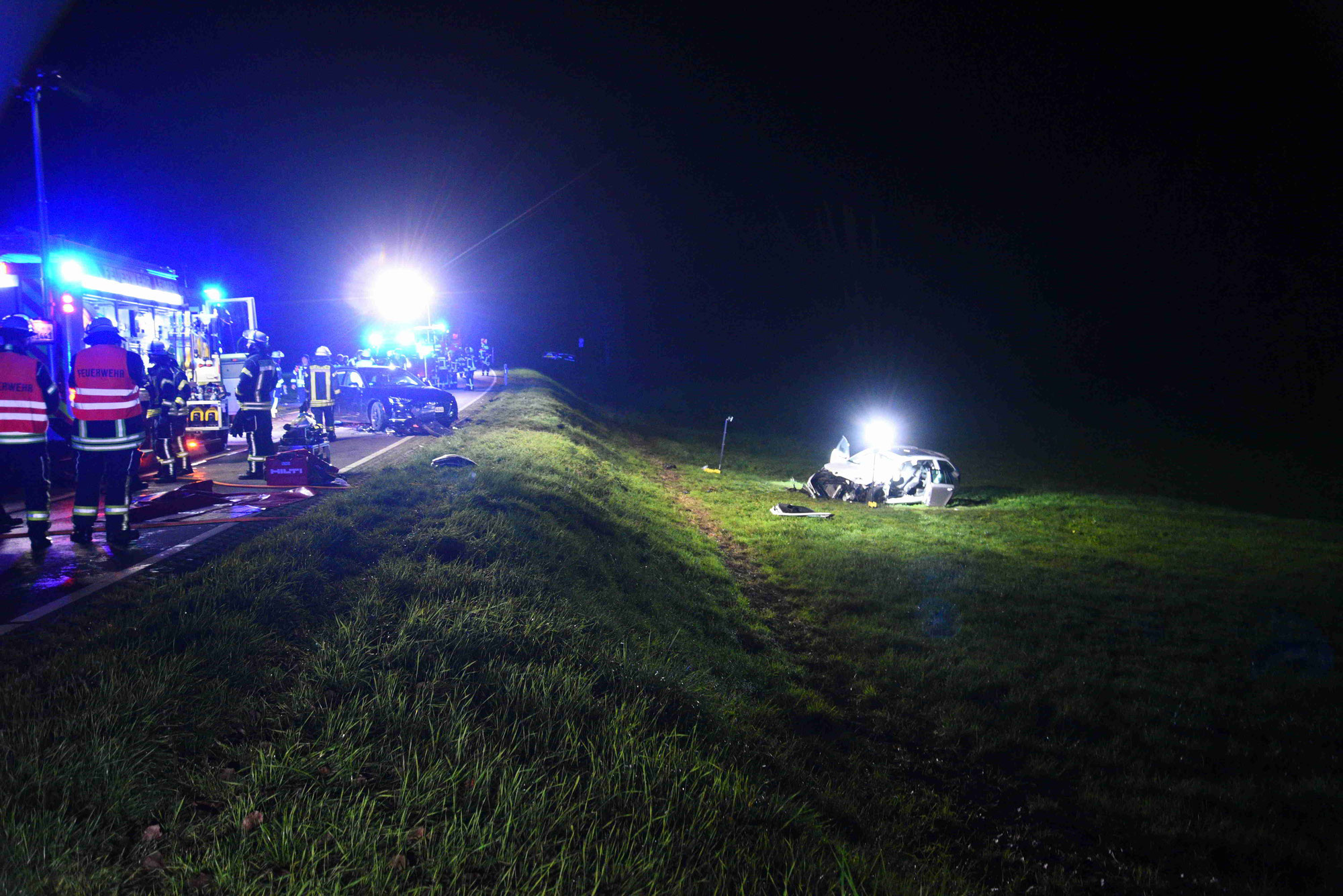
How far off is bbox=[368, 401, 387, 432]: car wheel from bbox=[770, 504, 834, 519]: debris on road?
33.8ft

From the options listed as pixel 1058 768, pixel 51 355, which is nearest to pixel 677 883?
pixel 1058 768

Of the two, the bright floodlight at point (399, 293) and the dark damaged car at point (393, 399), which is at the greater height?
the bright floodlight at point (399, 293)

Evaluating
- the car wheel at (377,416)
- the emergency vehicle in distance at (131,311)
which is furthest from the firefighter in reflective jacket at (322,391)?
the car wheel at (377,416)

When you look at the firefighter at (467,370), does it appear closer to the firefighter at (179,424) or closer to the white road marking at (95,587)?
the firefighter at (179,424)

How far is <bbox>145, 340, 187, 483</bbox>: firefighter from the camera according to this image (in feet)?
29.2

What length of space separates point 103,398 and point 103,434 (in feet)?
1.18

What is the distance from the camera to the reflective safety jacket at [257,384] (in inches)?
413

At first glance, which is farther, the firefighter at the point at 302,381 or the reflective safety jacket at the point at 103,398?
the firefighter at the point at 302,381

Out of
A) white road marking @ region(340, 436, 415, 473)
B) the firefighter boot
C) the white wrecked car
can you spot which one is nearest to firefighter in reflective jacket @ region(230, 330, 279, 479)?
white road marking @ region(340, 436, 415, 473)

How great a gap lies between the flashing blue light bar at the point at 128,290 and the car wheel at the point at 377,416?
17.5 ft

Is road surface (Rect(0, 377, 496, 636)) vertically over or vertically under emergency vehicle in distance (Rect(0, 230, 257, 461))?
under

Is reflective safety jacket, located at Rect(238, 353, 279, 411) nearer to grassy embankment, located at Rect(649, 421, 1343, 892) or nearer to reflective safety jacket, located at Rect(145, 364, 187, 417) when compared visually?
reflective safety jacket, located at Rect(145, 364, 187, 417)

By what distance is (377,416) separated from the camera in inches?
661

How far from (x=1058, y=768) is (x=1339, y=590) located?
885 centimetres
